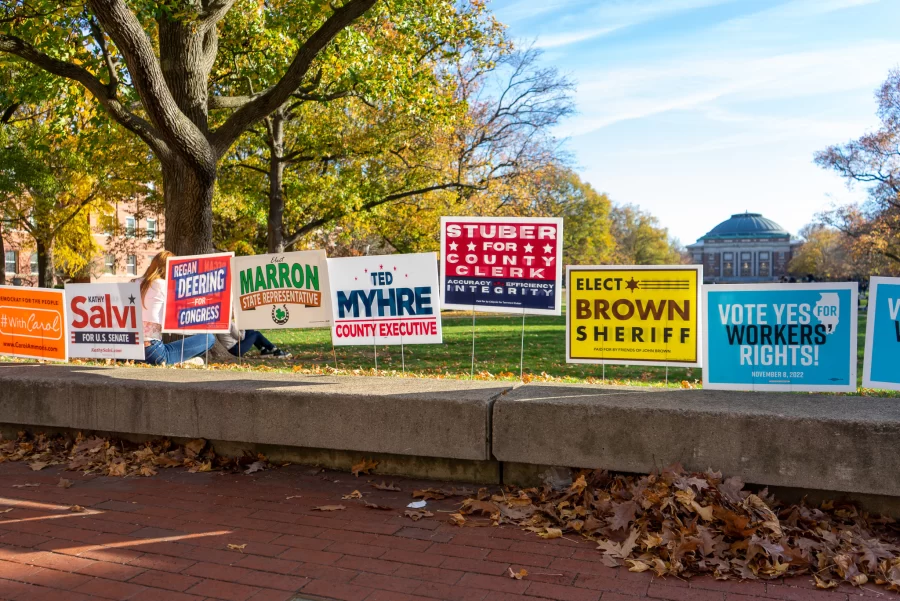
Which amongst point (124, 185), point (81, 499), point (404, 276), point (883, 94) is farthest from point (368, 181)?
point (883, 94)

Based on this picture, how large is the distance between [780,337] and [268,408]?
359 cm

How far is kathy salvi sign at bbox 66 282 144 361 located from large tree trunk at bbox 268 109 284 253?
14605mm

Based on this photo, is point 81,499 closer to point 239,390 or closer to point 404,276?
point 239,390

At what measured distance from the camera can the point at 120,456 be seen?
601 centimetres

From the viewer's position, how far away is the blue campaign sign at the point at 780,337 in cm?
504

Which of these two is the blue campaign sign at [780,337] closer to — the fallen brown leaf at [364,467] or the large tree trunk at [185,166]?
the fallen brown leaf at [364,467]

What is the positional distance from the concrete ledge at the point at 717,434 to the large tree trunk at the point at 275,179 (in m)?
18.6

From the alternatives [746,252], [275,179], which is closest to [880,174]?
[275,179]

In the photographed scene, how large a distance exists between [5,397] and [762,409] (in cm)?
602

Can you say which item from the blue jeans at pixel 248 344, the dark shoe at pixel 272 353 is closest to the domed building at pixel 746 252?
the dark shoe at pixel 272 353

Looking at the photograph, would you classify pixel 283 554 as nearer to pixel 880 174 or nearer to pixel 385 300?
pixel 385 300

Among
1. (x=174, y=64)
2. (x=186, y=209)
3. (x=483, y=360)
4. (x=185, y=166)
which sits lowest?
(x=483, y=360)

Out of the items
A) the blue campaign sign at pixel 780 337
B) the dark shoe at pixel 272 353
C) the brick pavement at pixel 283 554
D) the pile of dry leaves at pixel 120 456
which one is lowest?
the brick pavement at pixel 283 554

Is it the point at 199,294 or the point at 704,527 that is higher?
the point at 199,294
